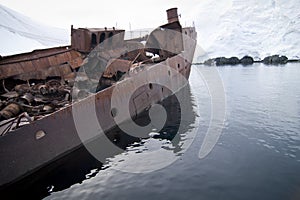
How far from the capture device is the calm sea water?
5.37 m

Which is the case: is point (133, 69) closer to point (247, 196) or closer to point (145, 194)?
point (145, 194)

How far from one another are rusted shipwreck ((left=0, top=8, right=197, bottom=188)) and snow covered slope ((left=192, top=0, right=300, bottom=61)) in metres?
37.4

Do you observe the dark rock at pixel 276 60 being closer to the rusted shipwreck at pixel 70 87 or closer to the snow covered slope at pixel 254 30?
the snow covered slope at pixel 254 30

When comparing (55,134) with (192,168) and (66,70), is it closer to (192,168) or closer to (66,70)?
(192,168)

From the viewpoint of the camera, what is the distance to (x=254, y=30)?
55531mm

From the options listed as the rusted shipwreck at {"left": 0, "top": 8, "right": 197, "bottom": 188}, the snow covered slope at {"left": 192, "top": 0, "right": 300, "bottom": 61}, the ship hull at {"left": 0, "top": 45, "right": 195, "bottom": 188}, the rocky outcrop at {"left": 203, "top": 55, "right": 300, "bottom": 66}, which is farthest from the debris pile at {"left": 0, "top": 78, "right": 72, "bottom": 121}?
the snow covered slope at {"left": 192, "top": 0, "right": 300, "bottom": 61}

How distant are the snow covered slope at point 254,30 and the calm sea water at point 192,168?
40.6 meters

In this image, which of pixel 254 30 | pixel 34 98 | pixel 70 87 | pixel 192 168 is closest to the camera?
pixel 192 168

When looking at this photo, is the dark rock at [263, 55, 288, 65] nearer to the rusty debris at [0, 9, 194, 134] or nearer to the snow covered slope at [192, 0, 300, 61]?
the snow covered slope at [192, 0, 300, 61]

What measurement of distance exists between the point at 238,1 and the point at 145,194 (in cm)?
8118

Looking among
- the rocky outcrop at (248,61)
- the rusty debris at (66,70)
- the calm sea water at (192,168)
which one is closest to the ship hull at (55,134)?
the calm sea water at (192,168)

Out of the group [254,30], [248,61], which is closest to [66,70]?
[248,61]

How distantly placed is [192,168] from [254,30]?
2310 inches

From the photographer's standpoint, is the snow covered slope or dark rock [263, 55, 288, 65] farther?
the snow covered slope
